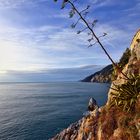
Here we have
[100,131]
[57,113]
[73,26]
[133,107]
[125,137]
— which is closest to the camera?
[73,26]

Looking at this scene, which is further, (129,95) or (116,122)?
(116,122)

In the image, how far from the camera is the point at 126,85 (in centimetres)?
2259

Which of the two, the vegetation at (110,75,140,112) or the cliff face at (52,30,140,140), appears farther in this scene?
the vegetation at (110,75,140,112)

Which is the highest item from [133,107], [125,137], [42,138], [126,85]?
[126,85]

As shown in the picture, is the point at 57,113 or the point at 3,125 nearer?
the point at 3,125

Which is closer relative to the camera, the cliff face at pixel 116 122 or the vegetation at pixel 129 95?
the cliff face at pixel 116 122

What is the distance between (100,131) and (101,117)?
1.86m

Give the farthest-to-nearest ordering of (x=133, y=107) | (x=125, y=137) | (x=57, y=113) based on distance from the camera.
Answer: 1. (x=57, y=113)
2. (x=133, y=107)
3. (x=125, y=137)

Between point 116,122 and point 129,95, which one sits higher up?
point 129,95

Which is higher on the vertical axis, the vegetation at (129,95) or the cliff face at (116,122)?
the vegetation at (129,95)

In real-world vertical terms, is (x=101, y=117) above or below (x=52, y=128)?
above

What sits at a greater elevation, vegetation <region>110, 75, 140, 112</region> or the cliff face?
vegetation <region>110, 75, 140, 112</region>

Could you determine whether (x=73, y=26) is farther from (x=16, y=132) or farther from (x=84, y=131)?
(x=16, y=132)

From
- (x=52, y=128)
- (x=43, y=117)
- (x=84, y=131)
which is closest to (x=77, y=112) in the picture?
(x=43, y=117)
